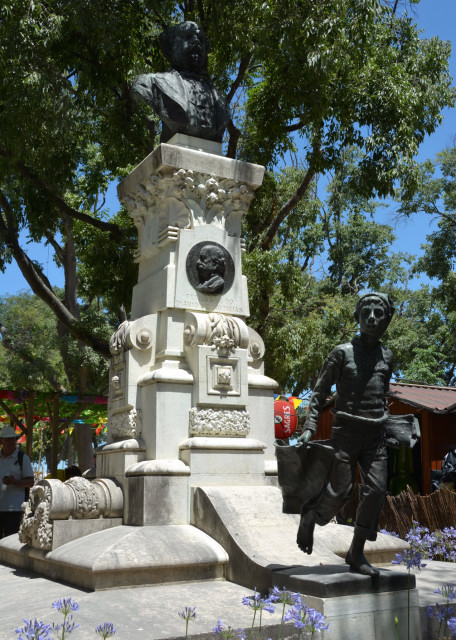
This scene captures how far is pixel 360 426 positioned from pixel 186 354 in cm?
267

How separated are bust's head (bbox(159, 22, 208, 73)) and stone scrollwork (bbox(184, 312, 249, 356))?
11.1ft

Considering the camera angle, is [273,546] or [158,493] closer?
[273,546]

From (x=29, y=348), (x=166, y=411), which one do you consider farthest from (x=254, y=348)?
(x=29, y=348)

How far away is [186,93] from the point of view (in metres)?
8.24

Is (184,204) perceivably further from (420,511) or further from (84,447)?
(84,447)

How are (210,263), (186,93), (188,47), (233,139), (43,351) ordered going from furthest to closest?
(43,351) < (233,139) < (188,47) < (186,93) < (210,263)

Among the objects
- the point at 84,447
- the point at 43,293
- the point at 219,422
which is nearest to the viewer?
the point at 219,422

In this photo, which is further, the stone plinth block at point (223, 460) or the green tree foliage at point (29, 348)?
the green tree foliage at point (29, 348)

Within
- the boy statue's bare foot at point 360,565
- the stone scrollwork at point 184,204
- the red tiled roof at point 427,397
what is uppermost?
the stone scrollwork at point 184,204

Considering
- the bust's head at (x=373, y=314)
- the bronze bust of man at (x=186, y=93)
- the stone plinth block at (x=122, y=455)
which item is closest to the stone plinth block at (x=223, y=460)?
the stone plinth block at (x=122, y=455)

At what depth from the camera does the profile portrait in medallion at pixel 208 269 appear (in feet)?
24.6

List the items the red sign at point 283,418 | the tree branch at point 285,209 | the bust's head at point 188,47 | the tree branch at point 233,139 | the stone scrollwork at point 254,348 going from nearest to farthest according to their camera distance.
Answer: the stone scrollwork at point 254,348
the bust's head at point 188,47
the tree branch at point 233,139
the tree branch at point 285,209
the red sign at point 283,418

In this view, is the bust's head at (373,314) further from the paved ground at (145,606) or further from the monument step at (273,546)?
the paved ground at (145,606)

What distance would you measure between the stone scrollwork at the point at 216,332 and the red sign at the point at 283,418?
443 inches
